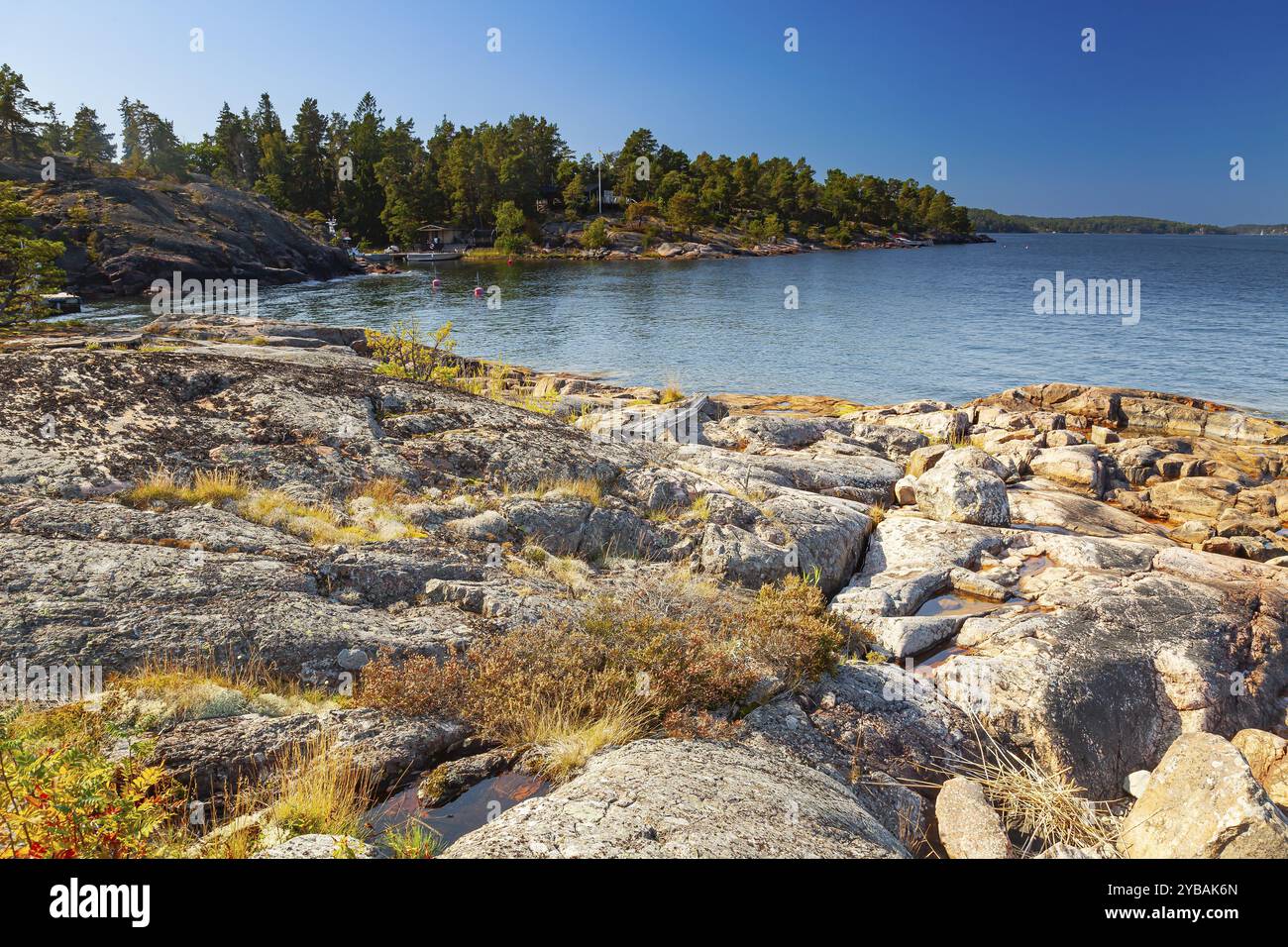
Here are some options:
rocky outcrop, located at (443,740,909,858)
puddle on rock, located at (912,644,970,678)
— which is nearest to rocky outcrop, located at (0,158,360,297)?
rocky outcrop, located at (443,740,909,858)

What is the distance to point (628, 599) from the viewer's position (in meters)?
7.66

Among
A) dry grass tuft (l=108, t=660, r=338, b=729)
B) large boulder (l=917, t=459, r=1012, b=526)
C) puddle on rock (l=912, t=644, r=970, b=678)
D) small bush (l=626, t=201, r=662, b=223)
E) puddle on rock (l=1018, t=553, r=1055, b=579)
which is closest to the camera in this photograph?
dry grass tuft (l=108, t=660, r=338, b=729)

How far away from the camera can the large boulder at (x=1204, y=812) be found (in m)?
4.81

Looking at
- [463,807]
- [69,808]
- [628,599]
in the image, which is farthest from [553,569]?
[69,808]

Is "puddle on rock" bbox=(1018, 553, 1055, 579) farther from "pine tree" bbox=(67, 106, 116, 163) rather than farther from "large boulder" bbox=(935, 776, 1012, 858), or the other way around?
"pine tree" bbox=(67, 106, 116, 163)

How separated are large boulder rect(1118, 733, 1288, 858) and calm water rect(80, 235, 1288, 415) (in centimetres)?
2749

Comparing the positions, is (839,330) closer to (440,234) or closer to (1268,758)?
(1268,758)

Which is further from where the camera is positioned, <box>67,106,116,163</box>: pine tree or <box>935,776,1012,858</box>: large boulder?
<box>67,106,116,163</box>: pine tree

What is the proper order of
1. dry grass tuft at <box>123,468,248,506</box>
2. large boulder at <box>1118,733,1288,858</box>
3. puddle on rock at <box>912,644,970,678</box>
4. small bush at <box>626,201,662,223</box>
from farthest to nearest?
small bush at <box>626,201,662,223</box>, puddle on rock at <box>912,644,970,678</box>, dry grass tuft at <box>123,468,248,506</box>, large boulder at <box>1118,733,1288,858</box>

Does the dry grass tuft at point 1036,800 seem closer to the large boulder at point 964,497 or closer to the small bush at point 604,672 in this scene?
the small bush at point 604,672

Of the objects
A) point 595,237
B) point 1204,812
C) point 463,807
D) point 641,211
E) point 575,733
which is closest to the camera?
point 463,807

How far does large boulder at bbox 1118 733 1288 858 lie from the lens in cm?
481

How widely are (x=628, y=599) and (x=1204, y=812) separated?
537 centimetres
